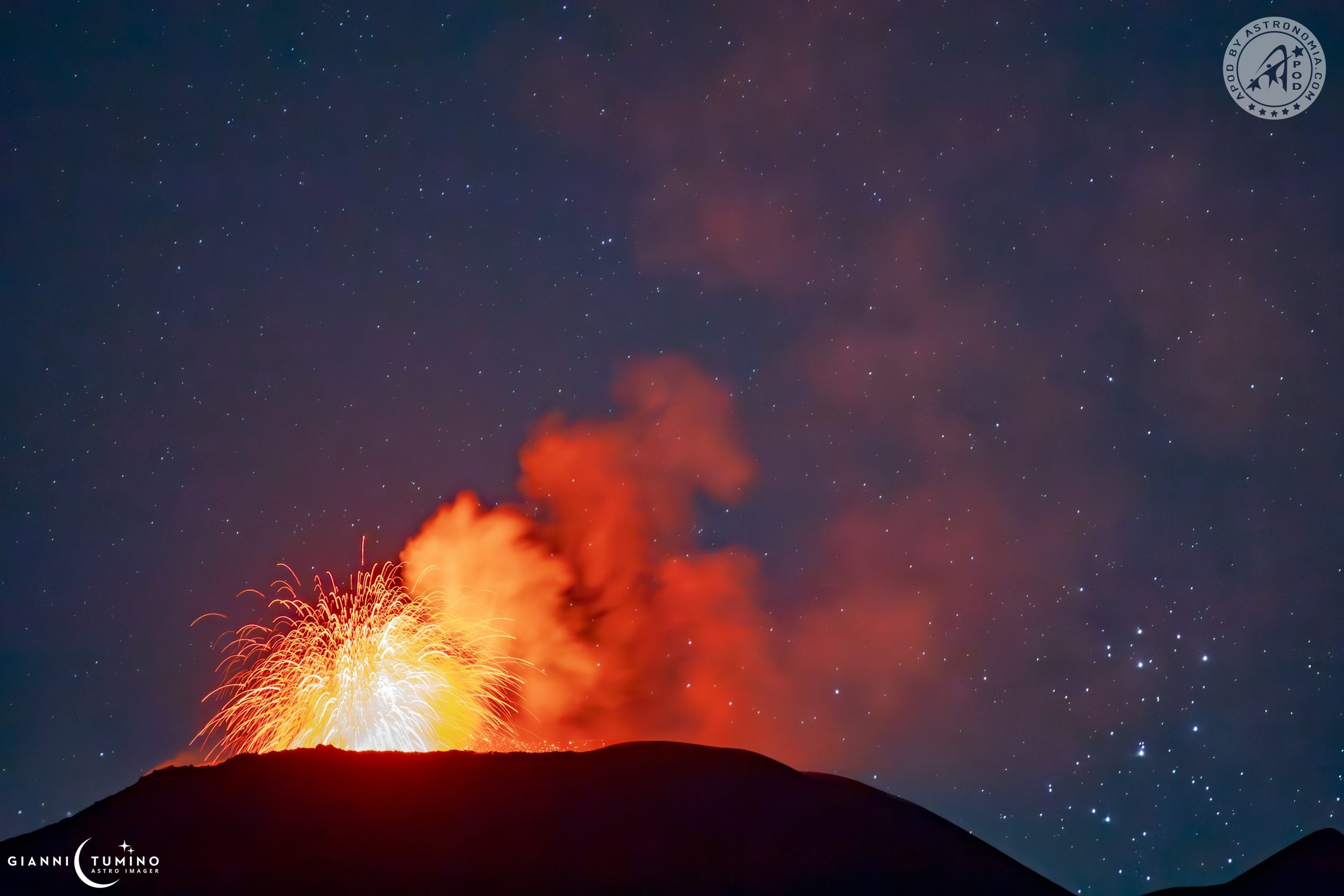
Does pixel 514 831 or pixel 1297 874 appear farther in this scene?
pixel 1297 874

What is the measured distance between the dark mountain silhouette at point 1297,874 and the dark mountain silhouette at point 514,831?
185 inches

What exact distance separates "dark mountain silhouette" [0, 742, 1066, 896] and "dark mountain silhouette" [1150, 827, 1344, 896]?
470 cm

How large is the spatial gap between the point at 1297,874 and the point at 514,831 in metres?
13.6

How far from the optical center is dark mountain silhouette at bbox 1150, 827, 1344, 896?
1534 centimetres

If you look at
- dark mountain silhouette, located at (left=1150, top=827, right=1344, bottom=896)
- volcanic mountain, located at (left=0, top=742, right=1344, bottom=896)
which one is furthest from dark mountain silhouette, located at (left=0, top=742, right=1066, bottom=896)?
dark mountain silhouette, located at (left=1150, top=827, right=1344, bottom=896)

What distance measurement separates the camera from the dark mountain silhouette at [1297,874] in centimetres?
1534

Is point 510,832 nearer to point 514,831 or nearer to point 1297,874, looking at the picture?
point 514,831

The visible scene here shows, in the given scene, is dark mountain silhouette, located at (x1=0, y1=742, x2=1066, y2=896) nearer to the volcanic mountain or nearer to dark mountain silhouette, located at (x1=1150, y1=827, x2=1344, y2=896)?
the volcanic mountain

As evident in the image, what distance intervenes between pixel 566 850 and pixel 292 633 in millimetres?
8315

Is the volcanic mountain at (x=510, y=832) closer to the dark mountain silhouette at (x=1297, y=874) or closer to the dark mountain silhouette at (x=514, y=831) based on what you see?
the dark mountain silhouette at (x=514, y=831)

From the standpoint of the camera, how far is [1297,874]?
15.6 metres

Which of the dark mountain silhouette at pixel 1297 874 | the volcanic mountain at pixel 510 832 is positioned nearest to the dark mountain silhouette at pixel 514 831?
the volcanic mountain at pixel 510 832

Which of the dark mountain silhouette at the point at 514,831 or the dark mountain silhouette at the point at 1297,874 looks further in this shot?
the dark mountain silhouette at the point at 1297,874

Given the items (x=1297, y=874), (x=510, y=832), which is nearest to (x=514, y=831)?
(x=510, y=832)
